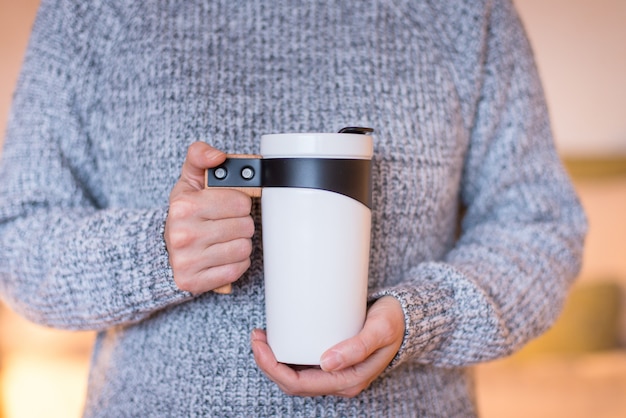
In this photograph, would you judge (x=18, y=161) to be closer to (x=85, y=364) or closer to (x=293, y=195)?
(x=293, y=195)

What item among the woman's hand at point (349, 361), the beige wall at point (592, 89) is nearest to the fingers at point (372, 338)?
the woman's hand at point (349, 361)

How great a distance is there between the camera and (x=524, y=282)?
794 millimetres

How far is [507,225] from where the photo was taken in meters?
0.85

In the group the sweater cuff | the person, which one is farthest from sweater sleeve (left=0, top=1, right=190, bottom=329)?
the sweater cuff

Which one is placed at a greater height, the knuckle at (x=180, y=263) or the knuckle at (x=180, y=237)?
the knuckle at (x=180, y=237)

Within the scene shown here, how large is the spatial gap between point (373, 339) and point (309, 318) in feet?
0.21

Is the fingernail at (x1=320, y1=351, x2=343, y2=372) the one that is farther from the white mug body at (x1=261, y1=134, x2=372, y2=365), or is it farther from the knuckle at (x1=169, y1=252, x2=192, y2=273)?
the knuckle at (x1=169, y1=252, x2=192, y2=273)

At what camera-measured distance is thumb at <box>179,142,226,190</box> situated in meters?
0.57

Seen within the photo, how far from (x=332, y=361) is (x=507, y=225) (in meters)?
0.37

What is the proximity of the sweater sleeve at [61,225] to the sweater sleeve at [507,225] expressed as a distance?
0.30 metres

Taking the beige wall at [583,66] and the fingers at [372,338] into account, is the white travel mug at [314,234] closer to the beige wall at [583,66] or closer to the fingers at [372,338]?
the fingers at [372,338]

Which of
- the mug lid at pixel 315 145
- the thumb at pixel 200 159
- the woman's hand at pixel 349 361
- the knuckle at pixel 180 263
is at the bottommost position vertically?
the woman's hand at pixel 349 361

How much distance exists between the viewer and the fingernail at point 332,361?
0.59 metres

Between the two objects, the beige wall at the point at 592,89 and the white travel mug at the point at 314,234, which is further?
the beige wall at the point at 592,89
